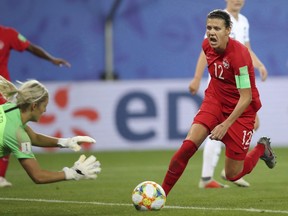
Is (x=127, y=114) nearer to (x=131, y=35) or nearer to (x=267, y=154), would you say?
(x=131, y=35)

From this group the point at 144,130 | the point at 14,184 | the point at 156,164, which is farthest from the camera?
the point at 144,130

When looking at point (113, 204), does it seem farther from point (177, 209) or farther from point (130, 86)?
point (130, 86)

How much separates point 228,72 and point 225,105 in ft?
1.28

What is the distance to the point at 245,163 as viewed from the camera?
360 inches

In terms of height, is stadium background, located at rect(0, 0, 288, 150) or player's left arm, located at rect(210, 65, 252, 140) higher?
player's left arm, located at rect(210, 65, 252, 140)

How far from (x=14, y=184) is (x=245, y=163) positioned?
10.9 feet

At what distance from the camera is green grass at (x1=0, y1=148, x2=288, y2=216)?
829 cm

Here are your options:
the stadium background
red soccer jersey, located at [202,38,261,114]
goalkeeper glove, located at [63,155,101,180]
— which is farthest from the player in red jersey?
the stadium background

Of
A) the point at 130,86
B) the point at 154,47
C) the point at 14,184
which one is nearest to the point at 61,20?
the point at 154,47

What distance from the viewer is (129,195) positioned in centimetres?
977

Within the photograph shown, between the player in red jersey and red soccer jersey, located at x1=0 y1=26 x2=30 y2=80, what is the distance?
3.11 m

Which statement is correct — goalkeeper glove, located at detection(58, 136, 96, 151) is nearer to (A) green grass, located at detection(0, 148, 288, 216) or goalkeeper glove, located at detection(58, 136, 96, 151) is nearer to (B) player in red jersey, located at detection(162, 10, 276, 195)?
(A) green grass, located at detection(0, 148, 288, 216)

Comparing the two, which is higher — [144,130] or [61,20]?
[61,20]

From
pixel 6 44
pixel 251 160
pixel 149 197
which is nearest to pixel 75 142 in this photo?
pixel 149 197
